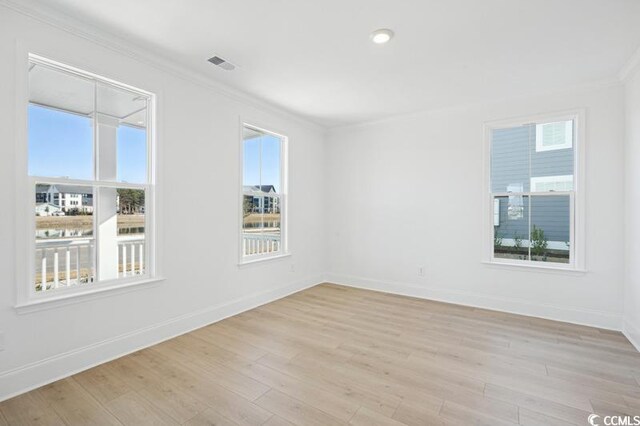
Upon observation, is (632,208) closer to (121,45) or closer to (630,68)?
(630,68)

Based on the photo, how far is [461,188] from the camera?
173 inches

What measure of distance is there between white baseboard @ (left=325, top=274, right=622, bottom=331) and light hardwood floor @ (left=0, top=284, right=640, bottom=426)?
7.2 inches

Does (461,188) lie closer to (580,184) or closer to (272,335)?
(580,184)

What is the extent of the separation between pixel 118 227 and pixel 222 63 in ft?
6.32

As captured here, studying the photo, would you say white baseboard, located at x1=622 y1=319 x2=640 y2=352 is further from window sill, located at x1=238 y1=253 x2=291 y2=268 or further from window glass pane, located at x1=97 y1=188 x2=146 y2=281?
window glass pane, located at x1=97 y1=188 x2=146 y2=281

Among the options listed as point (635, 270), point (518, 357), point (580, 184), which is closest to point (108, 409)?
point (518, 357)

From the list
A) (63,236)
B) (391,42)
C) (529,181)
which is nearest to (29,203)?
(63,236)

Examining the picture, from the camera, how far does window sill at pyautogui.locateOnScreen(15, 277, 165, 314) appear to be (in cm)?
228

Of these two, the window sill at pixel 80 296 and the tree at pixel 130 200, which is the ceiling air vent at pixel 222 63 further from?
the window sill at pixel 80 296

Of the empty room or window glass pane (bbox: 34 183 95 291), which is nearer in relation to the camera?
the empty room

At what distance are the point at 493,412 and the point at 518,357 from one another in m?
1.01

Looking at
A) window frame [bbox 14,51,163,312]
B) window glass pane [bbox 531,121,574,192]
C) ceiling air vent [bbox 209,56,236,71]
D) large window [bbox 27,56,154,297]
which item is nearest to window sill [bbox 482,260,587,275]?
window glass pane [bbox 531,121,574,192]

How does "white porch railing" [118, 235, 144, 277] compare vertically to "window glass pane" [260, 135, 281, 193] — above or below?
below

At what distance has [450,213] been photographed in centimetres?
447
